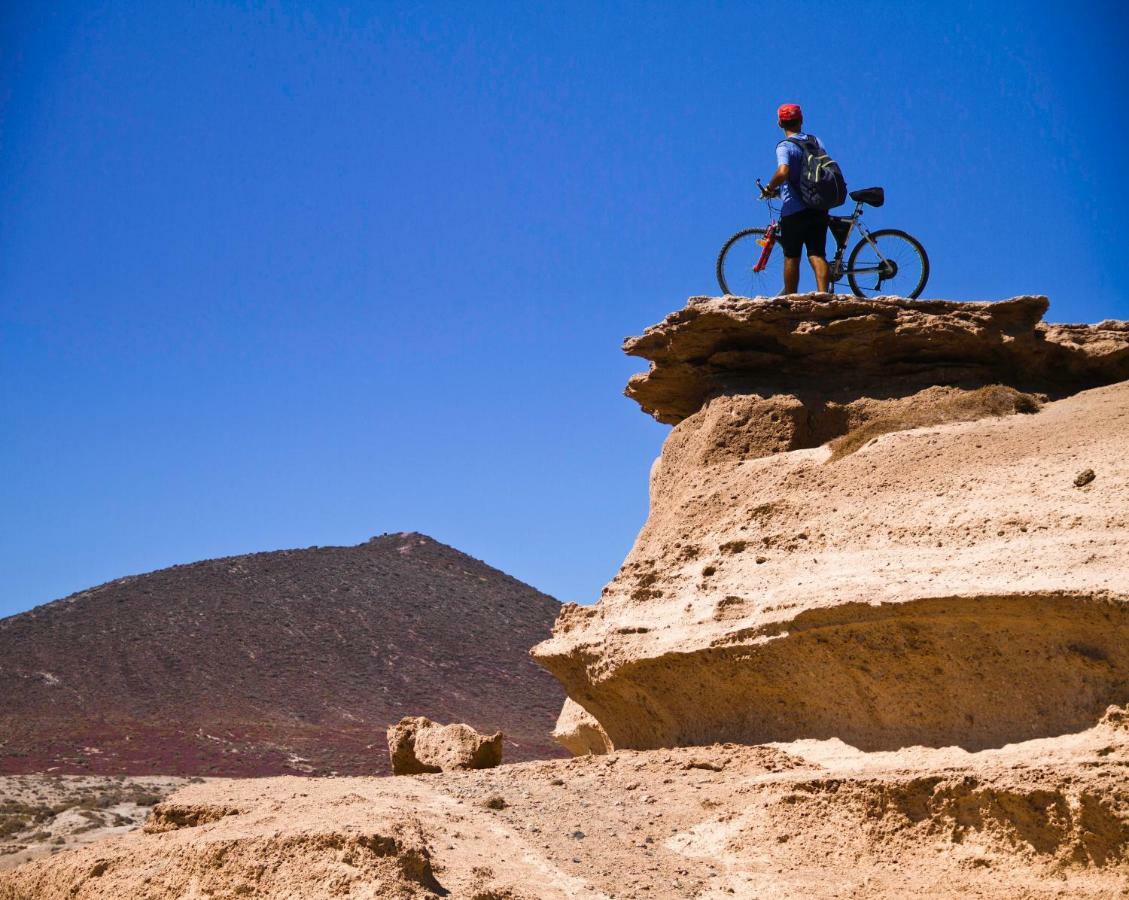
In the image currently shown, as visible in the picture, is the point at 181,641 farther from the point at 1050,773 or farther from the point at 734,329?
Result: the point at 1050,773

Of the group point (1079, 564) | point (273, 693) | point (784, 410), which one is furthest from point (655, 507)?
point (273, 693)

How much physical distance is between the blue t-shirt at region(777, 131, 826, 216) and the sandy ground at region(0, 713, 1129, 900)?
17.2 ft

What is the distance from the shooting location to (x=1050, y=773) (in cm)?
607

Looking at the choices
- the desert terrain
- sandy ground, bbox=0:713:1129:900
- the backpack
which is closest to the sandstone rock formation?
the desert terrain

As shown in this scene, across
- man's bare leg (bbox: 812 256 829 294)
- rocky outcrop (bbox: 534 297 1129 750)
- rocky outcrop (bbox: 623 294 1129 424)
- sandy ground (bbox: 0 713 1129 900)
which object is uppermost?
man's bare leg (bbox: 812 256 829 294)

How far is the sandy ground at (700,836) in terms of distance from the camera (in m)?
5.90

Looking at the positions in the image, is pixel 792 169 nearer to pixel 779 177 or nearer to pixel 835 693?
pixel 779 177

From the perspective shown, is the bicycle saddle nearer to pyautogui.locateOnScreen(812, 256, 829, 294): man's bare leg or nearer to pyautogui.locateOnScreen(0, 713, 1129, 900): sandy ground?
pyautogui.locateOnScreen(812, 256, 829, 294): man's bare leg

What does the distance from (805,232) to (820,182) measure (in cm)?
48

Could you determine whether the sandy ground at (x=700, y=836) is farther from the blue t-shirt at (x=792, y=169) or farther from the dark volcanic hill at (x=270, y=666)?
the dark volcanic hill at (x=270, y=666)

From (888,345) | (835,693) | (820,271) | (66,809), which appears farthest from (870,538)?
(66,809)

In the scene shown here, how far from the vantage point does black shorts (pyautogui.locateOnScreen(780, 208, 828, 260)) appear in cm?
1104

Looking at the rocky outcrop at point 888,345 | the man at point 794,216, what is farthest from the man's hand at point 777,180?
the rocky outcrop at point 888,345

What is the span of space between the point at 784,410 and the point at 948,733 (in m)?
3.94
